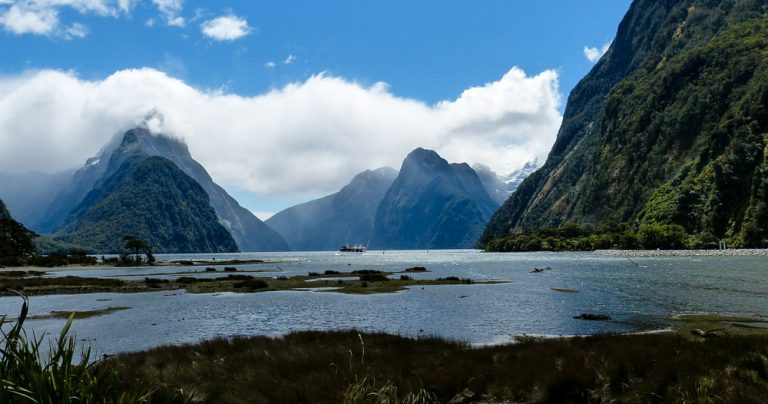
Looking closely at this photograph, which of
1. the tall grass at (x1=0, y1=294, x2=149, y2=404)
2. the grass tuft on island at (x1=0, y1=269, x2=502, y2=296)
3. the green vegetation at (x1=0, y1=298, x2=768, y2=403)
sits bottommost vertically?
the grass tuft on island at (x1=0, y1=269, x2=502, y2=296)

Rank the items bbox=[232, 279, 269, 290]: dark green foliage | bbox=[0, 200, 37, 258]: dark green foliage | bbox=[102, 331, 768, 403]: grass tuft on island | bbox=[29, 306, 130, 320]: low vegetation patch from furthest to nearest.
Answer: bbox=[0, 200, 37, 258]: dark green foliage → bbox=[232, 279, 269, 290]: dark green foliage → bbox=[29, 306, 130, 320]: low vegetation patch → bbox=[102, 331, 768, 403]: grass tuft on island

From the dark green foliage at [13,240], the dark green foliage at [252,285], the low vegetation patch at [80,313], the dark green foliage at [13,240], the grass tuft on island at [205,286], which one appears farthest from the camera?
the dark green foliage at [13,240]

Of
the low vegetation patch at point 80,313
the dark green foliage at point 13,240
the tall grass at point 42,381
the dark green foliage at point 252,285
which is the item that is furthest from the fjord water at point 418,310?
the dark green foliage at point 13,240

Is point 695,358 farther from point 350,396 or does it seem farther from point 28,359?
point 28,359

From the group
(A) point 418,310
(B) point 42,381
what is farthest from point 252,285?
(B) point 42,381

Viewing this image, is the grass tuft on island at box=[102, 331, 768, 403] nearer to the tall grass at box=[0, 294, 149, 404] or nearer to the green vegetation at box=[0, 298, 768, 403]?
the green vegetation at box=[0, 298, 768, 403]

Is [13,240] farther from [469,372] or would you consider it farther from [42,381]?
[42,381]

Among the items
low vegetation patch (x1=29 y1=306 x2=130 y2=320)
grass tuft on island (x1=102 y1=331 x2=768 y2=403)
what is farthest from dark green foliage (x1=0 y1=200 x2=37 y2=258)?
grass tuft on island (x1=102 y1=331 x2=768 y2=403)

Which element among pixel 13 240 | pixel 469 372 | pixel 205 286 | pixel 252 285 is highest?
pixel 13 240

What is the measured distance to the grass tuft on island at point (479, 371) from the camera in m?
15.6

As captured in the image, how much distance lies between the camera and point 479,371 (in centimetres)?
1855

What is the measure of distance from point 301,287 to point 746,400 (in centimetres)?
6505

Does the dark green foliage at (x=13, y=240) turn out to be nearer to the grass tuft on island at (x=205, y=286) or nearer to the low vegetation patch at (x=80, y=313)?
the grass tuft on island at (x=205, y=286)

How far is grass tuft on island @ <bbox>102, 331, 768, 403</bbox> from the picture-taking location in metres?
15.6
